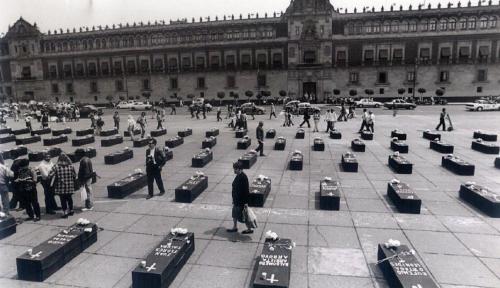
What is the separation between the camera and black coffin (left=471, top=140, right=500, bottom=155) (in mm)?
17844

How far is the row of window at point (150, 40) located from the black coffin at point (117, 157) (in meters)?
50.5

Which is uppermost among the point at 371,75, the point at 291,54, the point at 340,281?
the point at 291,54

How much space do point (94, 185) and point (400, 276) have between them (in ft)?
35.8

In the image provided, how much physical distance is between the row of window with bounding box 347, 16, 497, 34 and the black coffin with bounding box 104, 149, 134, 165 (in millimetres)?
52473

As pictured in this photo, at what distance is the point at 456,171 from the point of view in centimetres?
1425

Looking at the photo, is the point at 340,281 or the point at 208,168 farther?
the point at 208,168

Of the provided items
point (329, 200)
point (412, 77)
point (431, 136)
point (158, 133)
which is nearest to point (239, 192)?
point (329, 200)

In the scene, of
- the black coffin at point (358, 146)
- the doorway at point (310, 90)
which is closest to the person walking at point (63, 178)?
the black coffin at point (358, 146)

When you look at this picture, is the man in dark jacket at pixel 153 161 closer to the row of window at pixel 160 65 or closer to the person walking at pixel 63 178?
the person walking at pixel 63 178

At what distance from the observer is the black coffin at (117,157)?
1661 centimetres

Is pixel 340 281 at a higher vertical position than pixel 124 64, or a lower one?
lower

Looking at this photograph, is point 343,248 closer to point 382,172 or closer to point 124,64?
point 382,172

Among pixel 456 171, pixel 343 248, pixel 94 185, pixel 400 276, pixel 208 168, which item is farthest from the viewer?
pixel 208 168

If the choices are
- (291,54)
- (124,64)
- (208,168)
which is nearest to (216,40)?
(291,54)
